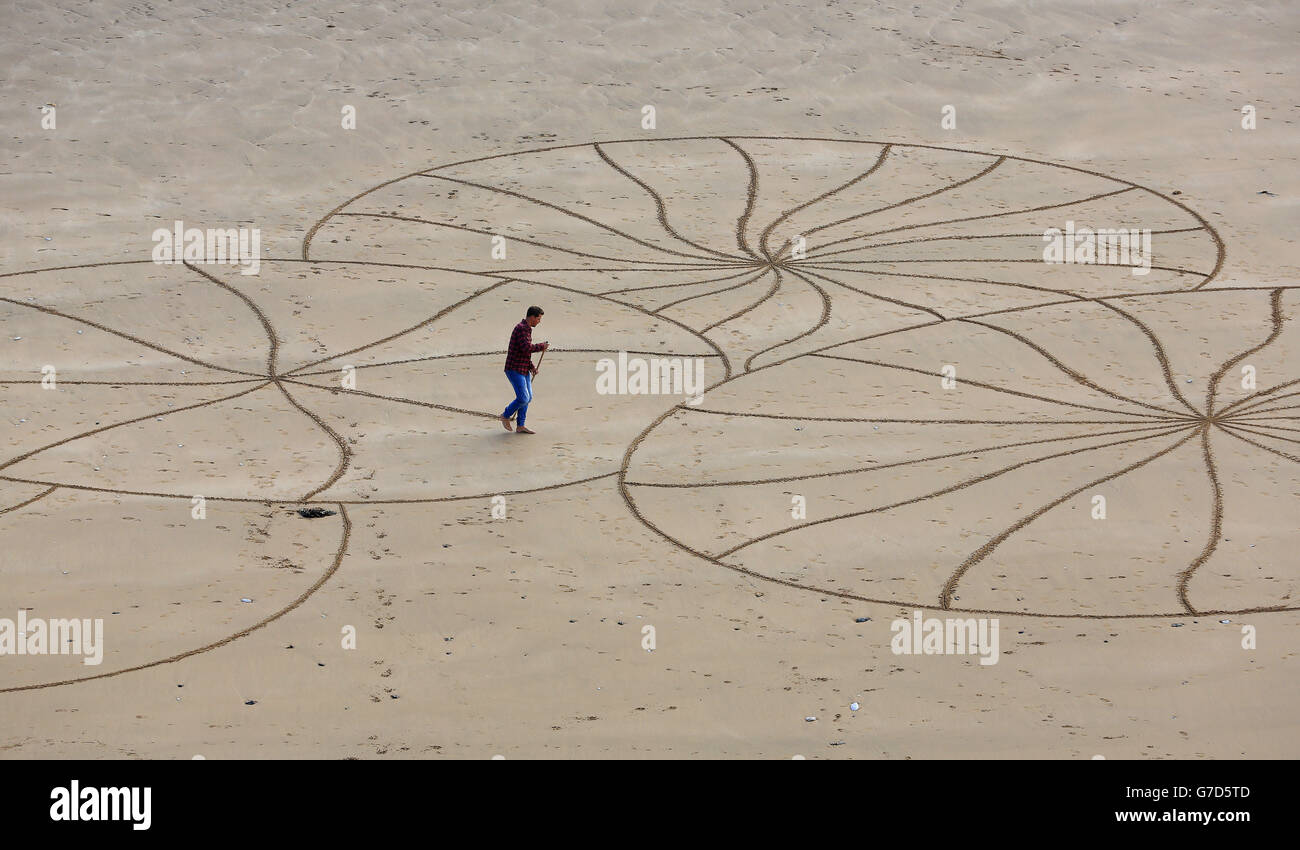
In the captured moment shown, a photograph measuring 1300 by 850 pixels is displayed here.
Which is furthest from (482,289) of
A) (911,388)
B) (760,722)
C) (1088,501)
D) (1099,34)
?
(1099,34)

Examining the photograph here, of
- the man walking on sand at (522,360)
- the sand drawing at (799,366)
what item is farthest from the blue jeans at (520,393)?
the sand drawing at (799,366)

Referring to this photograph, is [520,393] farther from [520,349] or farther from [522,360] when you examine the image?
[520,349]

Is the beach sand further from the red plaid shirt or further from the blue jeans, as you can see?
the red plaid shirt

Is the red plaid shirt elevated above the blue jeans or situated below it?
above

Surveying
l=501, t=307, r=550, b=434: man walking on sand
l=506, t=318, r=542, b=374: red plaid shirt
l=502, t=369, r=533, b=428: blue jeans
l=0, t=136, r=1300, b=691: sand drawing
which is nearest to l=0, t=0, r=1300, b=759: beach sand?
l=0, t=136, r=1300, b=691: sand drawing

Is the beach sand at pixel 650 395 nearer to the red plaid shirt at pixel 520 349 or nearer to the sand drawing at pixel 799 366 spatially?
the sand drawing at pixel 799 366
